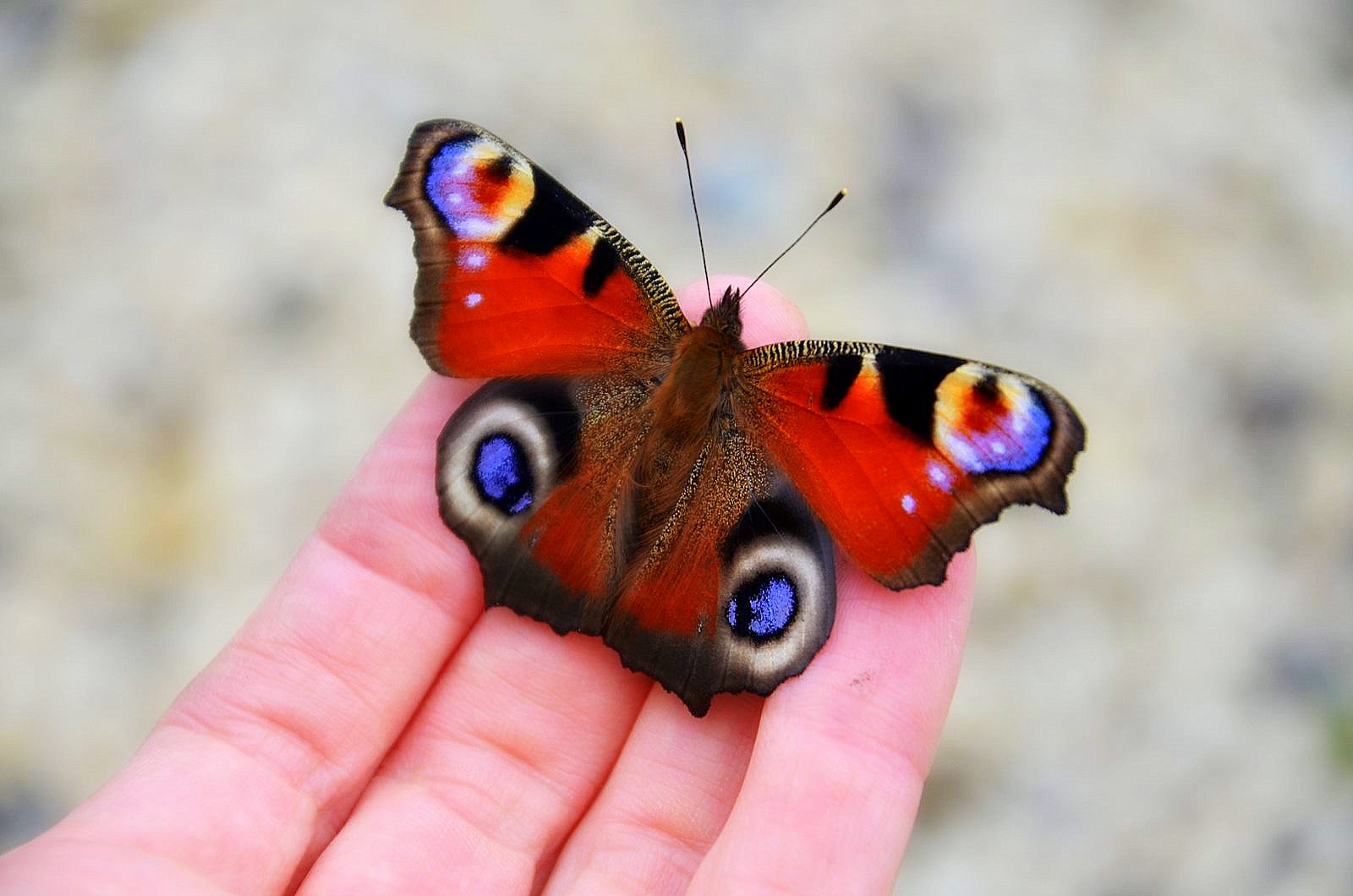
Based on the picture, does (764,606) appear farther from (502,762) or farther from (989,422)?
(502,762)

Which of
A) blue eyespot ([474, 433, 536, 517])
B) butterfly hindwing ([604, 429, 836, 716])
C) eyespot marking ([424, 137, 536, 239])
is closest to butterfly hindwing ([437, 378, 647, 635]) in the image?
blue eyespot ([474, 433, 536, 517])

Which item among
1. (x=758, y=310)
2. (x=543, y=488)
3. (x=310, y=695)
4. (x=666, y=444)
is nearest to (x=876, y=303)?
(x=758, y=310)

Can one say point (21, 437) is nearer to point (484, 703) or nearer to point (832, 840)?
point (484, 703)

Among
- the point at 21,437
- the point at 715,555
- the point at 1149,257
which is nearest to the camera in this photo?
the point at 715,555

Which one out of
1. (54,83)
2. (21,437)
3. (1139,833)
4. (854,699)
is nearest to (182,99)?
(54,83)

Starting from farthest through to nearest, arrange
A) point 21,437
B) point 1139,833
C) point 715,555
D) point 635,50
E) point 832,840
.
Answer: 1. point 635,50
2. point 21,437
3. point 1139,833
4. point 715,555
5. point 832,840

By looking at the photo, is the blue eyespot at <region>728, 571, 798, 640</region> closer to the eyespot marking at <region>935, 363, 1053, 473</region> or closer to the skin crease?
the skin crease

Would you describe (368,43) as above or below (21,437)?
above

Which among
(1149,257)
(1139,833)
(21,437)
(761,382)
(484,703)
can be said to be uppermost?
(1149,257)
